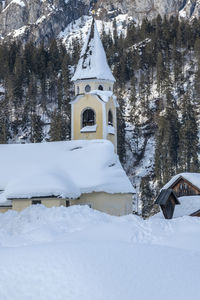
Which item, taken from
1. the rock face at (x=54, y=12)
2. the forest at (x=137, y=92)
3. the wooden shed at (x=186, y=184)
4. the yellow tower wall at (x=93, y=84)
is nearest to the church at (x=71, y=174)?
the yellow tower wall at (x=93, y=84)

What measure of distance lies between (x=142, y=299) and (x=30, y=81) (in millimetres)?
75407

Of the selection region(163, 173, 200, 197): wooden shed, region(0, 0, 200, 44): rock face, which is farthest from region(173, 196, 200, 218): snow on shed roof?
region(0, 0, 200, 44): rock face

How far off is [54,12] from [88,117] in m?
131

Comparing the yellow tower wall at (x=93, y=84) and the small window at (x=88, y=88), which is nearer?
the yellow tower wall at (x=93, y=84)

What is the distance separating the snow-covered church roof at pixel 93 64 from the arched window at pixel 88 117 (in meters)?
2.54

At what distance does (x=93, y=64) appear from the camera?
36.2 meters

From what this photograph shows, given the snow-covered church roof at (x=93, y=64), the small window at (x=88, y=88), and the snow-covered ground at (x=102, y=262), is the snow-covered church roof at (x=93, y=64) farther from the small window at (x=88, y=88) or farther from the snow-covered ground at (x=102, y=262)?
the snow-covered ground at (x=102, y=262)

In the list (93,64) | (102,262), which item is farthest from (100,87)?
(102,262)

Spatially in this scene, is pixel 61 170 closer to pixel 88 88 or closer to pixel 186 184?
pixel 88 88

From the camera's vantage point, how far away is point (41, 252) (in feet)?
39.7

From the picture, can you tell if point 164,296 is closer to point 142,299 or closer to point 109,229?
point 142,299

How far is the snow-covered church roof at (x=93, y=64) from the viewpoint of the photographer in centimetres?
3603

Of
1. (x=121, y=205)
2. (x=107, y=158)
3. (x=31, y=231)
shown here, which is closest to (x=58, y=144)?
(x=107, y=158)

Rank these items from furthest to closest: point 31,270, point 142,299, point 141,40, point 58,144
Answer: point 141,40
point 58,144
point 31,270
point 142,299
